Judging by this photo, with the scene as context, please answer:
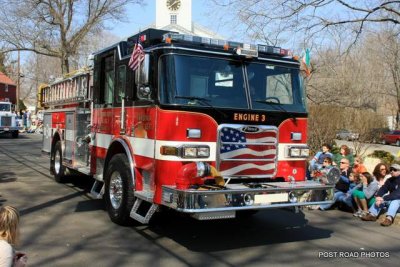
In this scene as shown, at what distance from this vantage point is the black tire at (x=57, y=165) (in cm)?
1113

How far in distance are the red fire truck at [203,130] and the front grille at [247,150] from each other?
0.04ft

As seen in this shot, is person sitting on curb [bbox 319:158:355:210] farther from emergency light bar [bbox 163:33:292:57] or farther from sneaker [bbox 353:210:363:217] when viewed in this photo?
emergency light bar [bbox 163:33:292:57]

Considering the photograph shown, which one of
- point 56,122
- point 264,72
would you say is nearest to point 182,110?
point 264,72

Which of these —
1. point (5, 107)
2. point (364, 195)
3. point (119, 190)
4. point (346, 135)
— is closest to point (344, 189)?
point (364, 195)

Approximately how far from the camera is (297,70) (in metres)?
7.37

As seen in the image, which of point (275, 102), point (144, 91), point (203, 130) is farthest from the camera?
point (275, 102)

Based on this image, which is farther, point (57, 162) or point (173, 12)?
point (173, 12)

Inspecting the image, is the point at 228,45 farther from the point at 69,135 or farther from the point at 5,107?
the point at 5,107

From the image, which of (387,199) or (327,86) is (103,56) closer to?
(387,199)

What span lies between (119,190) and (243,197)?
2.19m

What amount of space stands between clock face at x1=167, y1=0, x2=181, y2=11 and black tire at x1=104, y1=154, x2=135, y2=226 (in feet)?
210

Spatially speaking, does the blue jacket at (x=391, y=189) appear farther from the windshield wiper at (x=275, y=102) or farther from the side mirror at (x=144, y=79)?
the side mirror at (x=144, y=79)

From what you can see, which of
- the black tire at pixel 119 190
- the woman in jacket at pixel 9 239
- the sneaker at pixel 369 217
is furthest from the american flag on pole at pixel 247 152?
the woman in jacket at pixel 9 239

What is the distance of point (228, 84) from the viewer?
6699 millimetres
